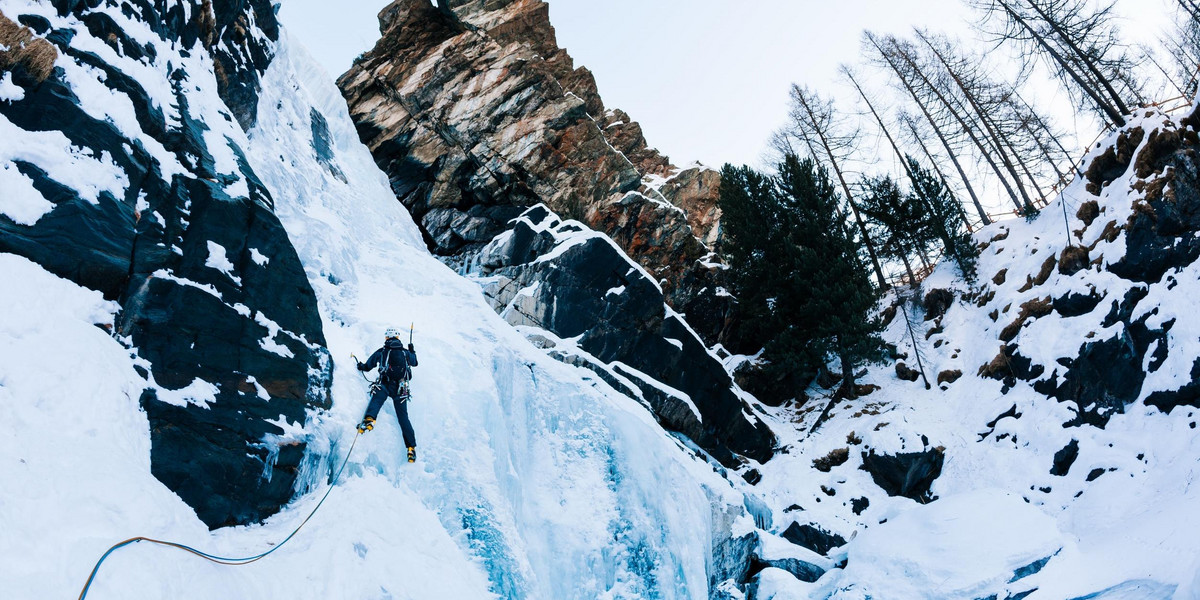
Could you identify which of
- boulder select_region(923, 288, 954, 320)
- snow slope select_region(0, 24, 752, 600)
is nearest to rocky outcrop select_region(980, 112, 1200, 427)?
boulder select_region(923, 288, 954, 320)

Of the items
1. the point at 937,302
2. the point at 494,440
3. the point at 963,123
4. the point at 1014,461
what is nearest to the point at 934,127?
the point at 963,123

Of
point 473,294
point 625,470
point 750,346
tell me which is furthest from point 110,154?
point 750,346

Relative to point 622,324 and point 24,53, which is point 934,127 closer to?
point 622,324

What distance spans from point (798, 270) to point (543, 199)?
9.25 meters

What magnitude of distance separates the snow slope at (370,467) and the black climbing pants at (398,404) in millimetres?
199

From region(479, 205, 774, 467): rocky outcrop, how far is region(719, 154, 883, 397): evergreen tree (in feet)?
11.5

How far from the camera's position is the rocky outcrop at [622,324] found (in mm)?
15938

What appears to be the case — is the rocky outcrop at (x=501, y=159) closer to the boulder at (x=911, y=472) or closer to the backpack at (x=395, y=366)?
the boulder at (x=911, y=472)

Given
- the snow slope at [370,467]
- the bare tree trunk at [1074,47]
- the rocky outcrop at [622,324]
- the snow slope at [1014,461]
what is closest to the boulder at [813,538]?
the snow slope at [1014,461]

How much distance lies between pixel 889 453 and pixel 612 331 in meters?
7.65

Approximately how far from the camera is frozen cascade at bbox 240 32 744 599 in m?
6.94

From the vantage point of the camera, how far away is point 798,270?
20312 mm

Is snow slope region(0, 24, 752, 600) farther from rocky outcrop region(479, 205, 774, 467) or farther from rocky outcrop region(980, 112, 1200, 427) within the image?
rocky outcrop region(980, 112, 1200, 427)

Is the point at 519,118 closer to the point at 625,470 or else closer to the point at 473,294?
the point at 473,294
